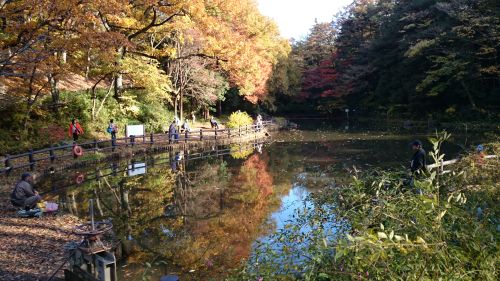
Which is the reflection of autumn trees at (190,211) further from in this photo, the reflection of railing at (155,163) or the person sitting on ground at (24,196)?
the person sitting on ground at (24,196)

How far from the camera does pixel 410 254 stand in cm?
303

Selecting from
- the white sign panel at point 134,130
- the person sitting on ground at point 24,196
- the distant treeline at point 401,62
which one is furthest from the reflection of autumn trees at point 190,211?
the distant treeline at point 401,62

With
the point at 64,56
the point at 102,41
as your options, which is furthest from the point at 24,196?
the point at 64,56

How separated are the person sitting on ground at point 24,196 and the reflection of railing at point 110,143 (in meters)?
4.48

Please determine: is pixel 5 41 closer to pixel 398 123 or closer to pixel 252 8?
pixel 252 8

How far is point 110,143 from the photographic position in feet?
68.5

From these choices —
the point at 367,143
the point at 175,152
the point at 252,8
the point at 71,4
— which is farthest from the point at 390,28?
the point at 71,4

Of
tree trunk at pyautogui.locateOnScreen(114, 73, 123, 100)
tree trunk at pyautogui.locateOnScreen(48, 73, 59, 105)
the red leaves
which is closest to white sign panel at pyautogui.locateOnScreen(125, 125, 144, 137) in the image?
tree trunk at pyautogui.locateOnScreen(114, 73, 123, 100)

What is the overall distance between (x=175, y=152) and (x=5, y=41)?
34.5ft

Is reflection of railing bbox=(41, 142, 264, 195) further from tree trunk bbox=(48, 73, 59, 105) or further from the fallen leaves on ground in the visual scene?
tree trunk bbox=(48, 73, 59, 105)

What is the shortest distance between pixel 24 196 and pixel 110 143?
38.8ft

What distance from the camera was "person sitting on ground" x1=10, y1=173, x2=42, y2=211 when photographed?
30.2 ft

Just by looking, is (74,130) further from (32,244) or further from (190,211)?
(32,244)

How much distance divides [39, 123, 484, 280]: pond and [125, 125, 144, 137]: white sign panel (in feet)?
8.15
